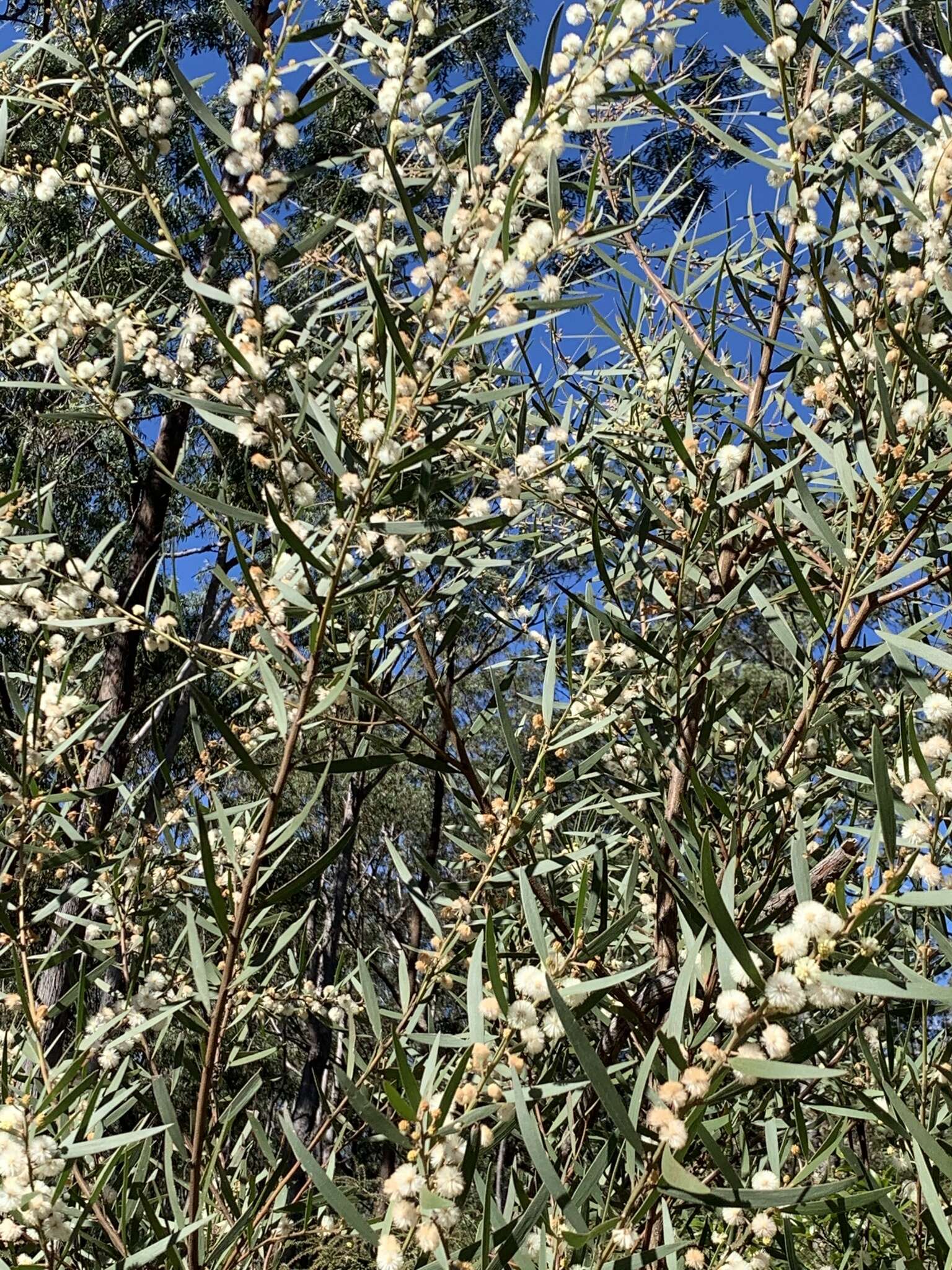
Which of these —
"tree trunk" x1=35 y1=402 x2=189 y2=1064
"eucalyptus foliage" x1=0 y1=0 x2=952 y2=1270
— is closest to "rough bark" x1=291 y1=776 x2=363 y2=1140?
"tree trunk" x1=35 y1=402 x2=189 y2=1064

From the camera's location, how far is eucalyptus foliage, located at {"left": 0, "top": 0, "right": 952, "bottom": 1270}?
0.73 metres

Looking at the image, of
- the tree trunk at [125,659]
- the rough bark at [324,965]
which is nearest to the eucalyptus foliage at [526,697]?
the tree trunk at [125,659]

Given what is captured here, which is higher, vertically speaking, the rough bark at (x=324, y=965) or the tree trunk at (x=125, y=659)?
the tree trunk at (x=125, y=659)

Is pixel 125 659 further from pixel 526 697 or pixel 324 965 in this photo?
pixel 324 965

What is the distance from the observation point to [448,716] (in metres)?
1.26

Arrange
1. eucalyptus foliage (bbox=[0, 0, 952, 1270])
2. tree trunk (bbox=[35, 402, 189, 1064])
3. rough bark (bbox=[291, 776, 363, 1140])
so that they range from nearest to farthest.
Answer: eucalyptus foliage (bbox=[0, 0, 952, 1270]) → tree trunk (bbox=[35, 402, 189, 1064]) → rough bark (bbox=[291, 776, 363, 1140])

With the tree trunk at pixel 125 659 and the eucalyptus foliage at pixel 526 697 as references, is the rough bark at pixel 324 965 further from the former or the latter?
the eucalyptus foliage at pixel 526 697

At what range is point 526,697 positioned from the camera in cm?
136

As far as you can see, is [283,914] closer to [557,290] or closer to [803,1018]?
[803,1018]

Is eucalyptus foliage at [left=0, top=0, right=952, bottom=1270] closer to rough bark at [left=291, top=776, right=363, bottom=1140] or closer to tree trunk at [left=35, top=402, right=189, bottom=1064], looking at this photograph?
tree trunk at [left=35, top=402, right=189, bottom=1064]

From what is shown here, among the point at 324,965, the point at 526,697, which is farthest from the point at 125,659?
the point at 324,965

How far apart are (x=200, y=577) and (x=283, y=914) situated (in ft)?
19.2

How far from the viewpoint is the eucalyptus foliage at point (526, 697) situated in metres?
0.73

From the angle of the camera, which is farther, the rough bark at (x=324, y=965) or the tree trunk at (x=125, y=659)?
the rough bark at (x=324, y=965)
